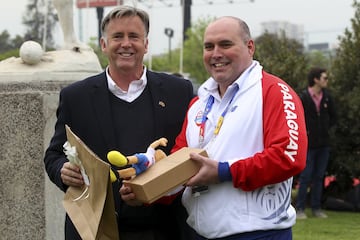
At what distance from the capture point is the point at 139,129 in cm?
291

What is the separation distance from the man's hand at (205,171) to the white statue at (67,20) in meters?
3.47

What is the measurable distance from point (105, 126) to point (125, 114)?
0.11 metres

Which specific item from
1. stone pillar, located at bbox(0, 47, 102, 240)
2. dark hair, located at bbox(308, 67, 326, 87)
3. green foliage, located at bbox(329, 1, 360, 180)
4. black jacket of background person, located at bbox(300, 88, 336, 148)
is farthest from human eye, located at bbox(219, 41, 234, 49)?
green foliage, located at bbox(329, 1, 360, 180)

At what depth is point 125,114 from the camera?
9.60ft

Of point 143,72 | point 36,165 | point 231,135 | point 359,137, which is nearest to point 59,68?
point 36,165

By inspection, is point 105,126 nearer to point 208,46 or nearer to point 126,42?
point 126,42

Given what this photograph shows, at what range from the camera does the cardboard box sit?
2400 mm

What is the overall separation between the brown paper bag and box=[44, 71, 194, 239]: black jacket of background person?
257 millimetres

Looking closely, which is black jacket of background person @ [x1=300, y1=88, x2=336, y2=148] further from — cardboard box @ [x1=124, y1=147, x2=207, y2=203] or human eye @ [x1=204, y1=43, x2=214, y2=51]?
cardboard box @ [x1=124, y1=147, x2=207, y2=203]

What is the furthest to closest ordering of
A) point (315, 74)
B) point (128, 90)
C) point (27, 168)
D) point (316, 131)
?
point (316, 131), point (315, 74), point (27, 168), point (128, 90)

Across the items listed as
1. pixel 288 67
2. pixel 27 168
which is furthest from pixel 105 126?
pixel 288 67

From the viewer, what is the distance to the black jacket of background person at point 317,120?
809 cm

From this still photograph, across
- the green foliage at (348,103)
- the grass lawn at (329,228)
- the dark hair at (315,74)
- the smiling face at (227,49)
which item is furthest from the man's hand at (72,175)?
the green foliage at (348,103)

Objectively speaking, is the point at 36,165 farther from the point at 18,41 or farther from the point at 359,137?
the point at 18,41
